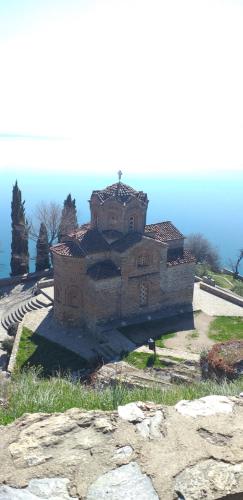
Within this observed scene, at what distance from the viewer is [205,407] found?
5.20 m

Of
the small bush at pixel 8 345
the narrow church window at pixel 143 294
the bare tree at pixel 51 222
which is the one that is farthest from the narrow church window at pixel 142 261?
the bare tree at pixel 51 222

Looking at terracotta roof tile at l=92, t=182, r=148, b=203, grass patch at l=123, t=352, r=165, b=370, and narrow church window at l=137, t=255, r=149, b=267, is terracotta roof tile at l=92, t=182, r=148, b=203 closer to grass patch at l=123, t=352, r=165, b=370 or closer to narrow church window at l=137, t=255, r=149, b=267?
narrow church window at l=137, t=255, r=149, b=267

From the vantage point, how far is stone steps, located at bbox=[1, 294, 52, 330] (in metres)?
29.3

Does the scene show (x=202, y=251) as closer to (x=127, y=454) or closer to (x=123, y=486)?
(x=127, y=454)

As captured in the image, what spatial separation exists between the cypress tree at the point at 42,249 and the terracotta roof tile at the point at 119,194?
1357 centimetres

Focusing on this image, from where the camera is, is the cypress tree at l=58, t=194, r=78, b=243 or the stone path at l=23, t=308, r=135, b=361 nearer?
the stone path at l=23, t=308, r=135, b=361

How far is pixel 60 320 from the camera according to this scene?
87.9ft

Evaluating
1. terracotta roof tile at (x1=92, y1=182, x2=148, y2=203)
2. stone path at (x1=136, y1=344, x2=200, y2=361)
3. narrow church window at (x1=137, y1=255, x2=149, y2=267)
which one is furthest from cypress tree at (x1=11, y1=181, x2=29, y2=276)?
stone path at (x1=136, y1=344, x2=200, y2=361)

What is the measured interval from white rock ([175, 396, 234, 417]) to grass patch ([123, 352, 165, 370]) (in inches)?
655

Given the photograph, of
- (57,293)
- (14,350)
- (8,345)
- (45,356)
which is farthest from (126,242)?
(8,345)

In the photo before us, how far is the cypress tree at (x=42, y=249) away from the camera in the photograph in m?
39.6

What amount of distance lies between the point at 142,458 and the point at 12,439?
1.41 m

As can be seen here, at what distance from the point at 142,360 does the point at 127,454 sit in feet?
60.7

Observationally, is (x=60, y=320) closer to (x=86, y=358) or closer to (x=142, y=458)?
(x=86, y=358)
